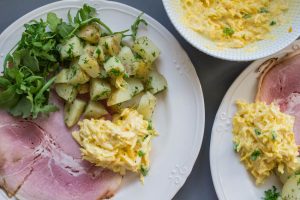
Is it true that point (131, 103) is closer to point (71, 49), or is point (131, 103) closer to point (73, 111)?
point (73, 111)

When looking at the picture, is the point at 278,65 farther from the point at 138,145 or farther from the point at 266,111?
the point at 138,145

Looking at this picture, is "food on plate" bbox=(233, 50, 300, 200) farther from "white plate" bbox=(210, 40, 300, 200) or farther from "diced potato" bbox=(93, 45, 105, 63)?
"diced potato" bbox=(93, 45, 105, 63)

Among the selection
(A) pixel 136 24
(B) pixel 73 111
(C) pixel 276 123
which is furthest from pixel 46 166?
(C) pixel 276 123

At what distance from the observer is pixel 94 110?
1.99m

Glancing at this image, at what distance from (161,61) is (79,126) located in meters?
0.47

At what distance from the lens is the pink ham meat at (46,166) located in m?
2.02

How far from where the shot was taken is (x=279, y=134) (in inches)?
78.7

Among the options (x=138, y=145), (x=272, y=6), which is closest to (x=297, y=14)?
(x=272, y=6)

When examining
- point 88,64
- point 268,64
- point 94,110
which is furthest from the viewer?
point 268,64

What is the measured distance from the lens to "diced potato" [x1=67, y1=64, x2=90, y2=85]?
1.91 m

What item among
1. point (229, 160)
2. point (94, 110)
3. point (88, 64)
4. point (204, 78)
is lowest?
point (229, 160)

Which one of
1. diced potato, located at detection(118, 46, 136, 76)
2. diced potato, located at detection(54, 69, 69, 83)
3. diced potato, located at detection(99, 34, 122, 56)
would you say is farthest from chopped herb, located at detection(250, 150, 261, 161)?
diced potato, located at detection(54, 69, 69, 83)

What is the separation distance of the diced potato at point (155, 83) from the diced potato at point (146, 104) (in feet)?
0.09

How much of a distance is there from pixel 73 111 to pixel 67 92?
91mm
